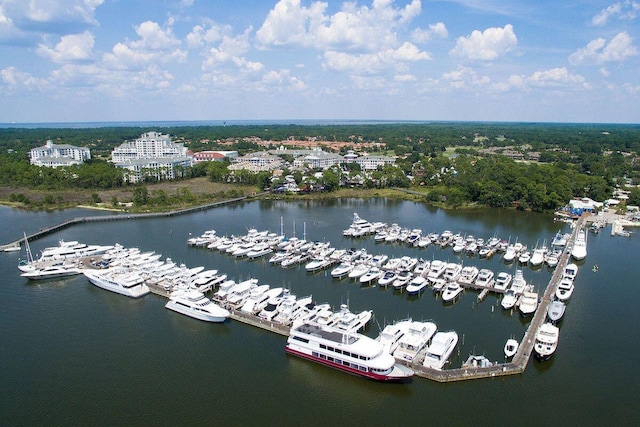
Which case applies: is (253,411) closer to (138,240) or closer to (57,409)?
(57,409)

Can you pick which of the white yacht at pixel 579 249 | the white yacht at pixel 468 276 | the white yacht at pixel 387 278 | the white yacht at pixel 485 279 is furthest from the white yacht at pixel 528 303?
the white yacht at pixel 579 249

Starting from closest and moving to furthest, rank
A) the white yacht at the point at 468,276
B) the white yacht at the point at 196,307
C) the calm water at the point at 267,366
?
1. the calm water at the point at 267,366
2. the white yacht at the point at 196,307
3. the white yacht at the point at 468,276

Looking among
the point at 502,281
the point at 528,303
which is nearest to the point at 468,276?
the point at 502,281

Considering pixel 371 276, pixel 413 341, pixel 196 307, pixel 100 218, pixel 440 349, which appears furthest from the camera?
pixel 100 218

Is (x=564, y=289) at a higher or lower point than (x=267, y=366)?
higher

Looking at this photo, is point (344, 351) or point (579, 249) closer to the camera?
point (344, 351)

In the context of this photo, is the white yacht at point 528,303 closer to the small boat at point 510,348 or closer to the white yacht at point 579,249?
the small boat at point 510,348

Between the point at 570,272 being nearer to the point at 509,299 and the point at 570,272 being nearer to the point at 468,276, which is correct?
the point at 468,276
